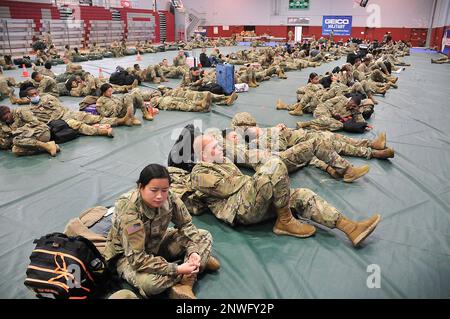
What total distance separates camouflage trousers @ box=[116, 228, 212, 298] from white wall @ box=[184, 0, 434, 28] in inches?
1356

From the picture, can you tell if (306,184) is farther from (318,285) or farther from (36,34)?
(36,34)

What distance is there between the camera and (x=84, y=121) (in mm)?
6934

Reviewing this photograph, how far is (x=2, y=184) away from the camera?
4.70 m

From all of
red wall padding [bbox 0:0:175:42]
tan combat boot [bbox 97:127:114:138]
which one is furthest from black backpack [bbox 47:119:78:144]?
red wall padding [bbox 0:0:175:42]

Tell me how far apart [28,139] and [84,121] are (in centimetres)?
143

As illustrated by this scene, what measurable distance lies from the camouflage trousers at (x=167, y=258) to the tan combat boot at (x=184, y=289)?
1.5 inches

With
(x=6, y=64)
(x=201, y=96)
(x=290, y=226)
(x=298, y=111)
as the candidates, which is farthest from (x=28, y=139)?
(x=6, y=64)

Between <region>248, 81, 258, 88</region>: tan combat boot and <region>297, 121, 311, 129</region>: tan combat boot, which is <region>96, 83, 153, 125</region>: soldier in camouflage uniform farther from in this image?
<region>248, 81, 258, 88</region>: tan combat boot

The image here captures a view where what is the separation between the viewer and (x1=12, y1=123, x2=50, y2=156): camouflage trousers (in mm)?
5621

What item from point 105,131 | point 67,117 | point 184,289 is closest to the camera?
point 184,289

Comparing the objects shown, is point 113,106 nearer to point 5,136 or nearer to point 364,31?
point 5,136

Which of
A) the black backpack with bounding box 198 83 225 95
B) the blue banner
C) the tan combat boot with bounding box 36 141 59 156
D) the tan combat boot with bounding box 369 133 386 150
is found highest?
the blue banner

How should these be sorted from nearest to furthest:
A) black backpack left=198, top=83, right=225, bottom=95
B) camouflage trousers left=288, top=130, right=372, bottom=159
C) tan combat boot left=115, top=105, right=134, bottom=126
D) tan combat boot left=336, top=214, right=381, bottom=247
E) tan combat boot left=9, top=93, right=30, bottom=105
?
tan combat boot left=336, top=214, right=381, bottom=247, camouflage trousers left=288, top=130, right=372, bottom=159, tan combat boot left=115, top=105, right=134, bottom=126, tan combat boot left=9, top=93, right=30, bottom=105, black backpack left=198, top=83, right=225, bottom=95
